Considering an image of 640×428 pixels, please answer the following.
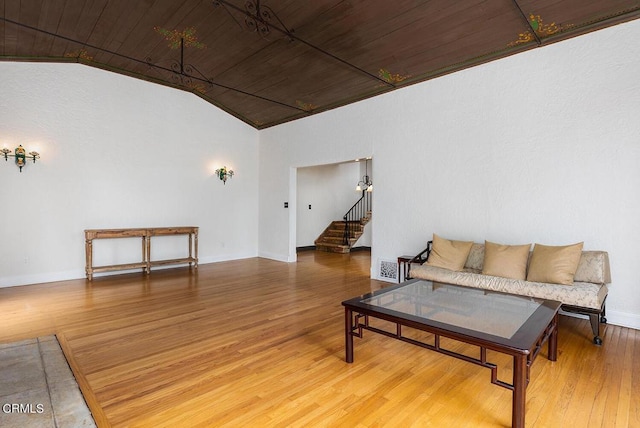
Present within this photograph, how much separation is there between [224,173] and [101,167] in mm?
2489

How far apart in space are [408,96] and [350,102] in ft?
4.16

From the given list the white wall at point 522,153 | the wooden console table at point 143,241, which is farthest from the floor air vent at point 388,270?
the wooden console table at point 143,241

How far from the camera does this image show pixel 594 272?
11.7 ft

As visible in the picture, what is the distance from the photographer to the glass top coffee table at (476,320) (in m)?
1.92

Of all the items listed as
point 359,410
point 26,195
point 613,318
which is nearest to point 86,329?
point 359,410

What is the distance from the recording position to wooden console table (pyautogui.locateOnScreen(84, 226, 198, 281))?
5.81 meters

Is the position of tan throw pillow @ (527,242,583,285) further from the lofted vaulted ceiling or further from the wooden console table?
the wooden console table

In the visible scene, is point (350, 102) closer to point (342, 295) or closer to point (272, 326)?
point (342, 295)

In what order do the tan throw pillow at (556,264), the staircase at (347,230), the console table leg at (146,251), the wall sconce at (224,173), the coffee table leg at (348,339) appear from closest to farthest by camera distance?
the coffee table leg at (348,339)
the tan throw pillow at (556,264)
the console table leg at (146,251)
the wall sconce at (224,173)
the staircase at (347,230)

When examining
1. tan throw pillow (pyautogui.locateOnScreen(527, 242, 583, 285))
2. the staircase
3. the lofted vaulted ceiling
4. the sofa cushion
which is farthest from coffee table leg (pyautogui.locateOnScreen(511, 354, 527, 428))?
the staircase

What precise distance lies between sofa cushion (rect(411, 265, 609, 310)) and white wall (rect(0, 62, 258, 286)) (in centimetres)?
538

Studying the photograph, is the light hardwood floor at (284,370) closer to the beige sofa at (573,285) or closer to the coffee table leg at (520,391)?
the coffee table leg at (520,391)

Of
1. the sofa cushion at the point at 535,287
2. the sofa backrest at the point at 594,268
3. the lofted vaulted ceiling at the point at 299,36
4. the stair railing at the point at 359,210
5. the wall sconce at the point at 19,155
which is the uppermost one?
the lofted vaulted ceiling at the point at 299,36

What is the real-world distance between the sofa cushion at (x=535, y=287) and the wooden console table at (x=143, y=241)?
4.91 metres
